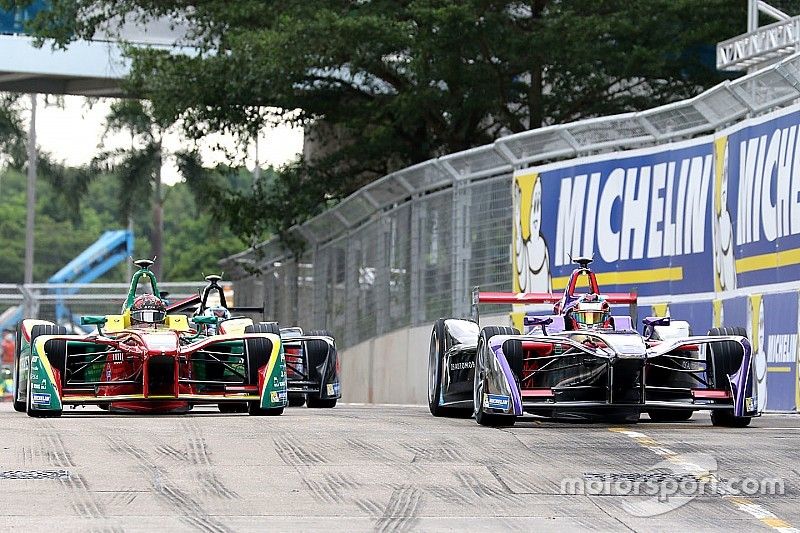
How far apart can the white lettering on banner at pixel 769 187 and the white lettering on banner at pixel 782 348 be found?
1.09m

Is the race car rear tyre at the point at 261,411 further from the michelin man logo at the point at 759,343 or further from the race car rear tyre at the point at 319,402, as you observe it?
the michelin man logo at the point at 759,343

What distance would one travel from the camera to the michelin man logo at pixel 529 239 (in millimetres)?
24328

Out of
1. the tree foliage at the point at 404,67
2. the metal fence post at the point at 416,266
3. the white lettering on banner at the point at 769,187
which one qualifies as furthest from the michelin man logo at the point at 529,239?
the tree foliage at the point at 404,67

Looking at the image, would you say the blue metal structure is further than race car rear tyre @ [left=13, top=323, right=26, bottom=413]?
Yes

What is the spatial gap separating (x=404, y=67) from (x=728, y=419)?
19.1 metres

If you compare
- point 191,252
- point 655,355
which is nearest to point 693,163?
point 655,355

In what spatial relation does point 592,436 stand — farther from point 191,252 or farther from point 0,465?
point 191,252

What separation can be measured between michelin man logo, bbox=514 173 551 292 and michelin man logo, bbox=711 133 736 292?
440cm

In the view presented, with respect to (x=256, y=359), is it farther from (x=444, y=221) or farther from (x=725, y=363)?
(x=444, y=221)

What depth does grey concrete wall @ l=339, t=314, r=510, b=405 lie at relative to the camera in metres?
27.2

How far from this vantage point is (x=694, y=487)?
963 cm

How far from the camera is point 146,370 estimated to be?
52.5ft

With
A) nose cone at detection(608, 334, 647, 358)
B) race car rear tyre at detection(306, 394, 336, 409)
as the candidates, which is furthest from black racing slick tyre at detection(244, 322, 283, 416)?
race car rear tyre at detection(306, 394, 336, 409)

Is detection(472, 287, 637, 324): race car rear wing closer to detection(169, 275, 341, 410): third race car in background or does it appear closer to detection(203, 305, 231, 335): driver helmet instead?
detection(203, 305, 231, 335): driver helmet
